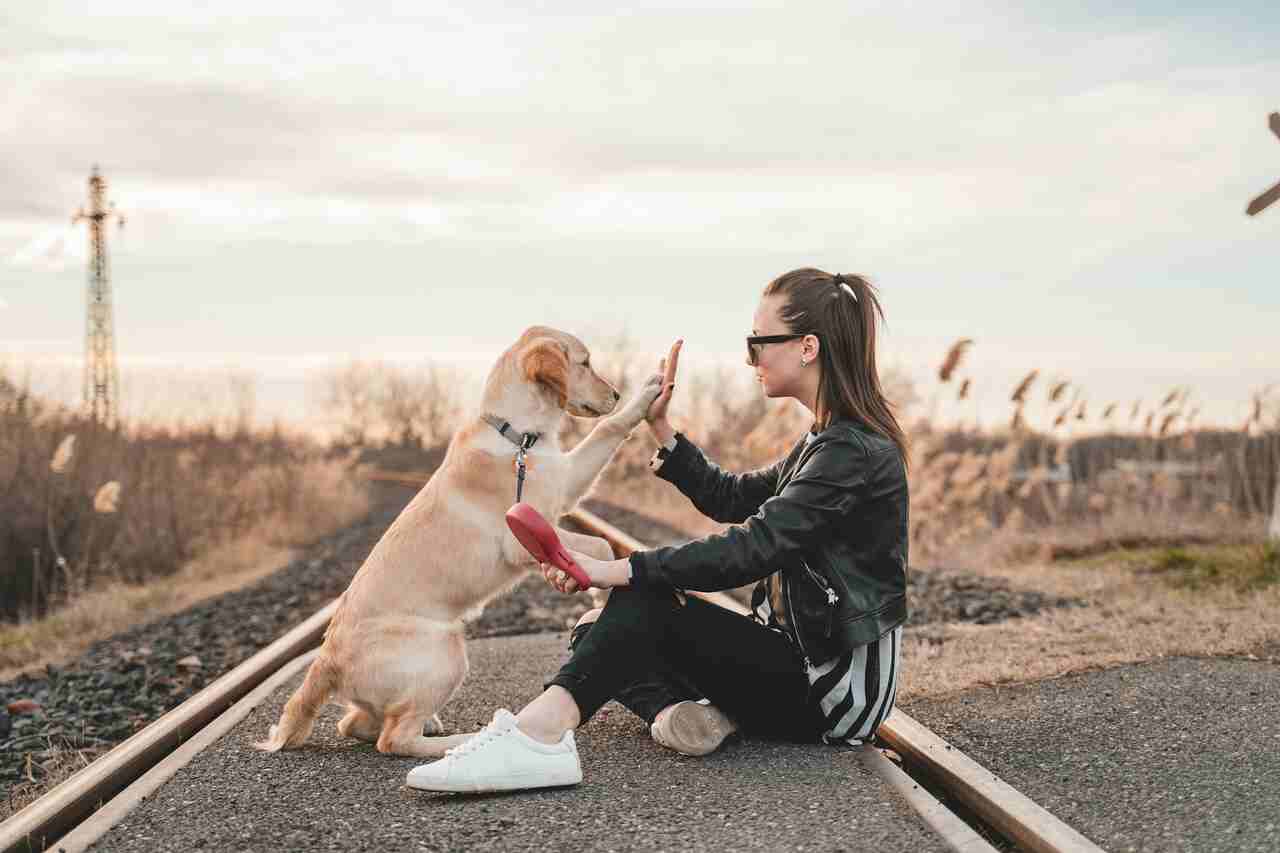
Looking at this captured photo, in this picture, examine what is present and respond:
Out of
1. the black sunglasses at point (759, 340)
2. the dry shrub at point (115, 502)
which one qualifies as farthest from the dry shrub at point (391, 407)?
the black sunglasses at point (759, 340)

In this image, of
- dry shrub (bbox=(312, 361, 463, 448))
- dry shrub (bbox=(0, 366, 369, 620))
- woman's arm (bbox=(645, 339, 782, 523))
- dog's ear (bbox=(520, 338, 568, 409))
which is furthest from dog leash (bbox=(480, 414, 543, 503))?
dry shrub (bbox=(312, 361, 463, 448))

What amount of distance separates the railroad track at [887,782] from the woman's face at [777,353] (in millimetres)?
1265

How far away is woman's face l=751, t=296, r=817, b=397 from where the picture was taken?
12.8 feet

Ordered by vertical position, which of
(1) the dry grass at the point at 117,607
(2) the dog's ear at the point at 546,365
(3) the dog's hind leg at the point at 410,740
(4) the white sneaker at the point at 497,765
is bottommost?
(1) the dry grass at the point at 117,607

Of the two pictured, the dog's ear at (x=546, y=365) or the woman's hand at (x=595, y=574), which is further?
the dog's ear at (x=546, y=365)

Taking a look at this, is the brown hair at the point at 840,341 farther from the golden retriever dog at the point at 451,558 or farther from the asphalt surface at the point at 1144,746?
the asphalt surface at the point at 1144,746

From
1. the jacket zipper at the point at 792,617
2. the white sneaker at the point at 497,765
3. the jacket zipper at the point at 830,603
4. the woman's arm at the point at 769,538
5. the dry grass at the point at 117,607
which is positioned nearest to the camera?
the white sneaker at the point at 497,765

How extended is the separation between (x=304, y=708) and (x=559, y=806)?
1.11 m

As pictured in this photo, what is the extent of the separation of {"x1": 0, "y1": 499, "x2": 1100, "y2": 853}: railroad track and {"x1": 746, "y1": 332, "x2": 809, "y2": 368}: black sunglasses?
1.38 meters

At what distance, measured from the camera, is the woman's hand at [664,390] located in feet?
14.4

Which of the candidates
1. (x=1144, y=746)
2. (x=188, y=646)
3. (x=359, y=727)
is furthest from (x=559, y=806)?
(x=188, y=646)

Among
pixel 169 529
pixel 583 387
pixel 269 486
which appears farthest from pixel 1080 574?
pixel 269 486

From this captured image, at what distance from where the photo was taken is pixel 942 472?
10969mm

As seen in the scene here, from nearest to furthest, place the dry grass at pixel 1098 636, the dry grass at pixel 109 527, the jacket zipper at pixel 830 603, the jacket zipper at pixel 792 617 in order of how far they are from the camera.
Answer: the jacket zipper at pixel 830 603 → the jacket zipper at pixel 792 617 → the dry grass at pixel 1098 636 → the dry grass at pixel 109 527
